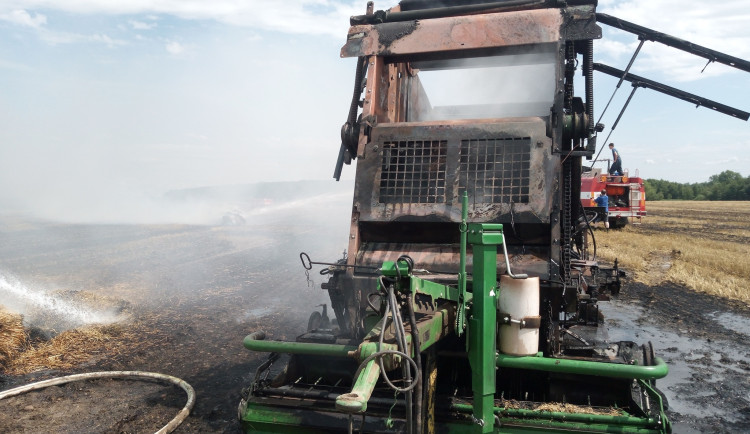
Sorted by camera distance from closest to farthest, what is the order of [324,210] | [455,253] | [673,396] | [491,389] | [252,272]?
[491,389] < [455,253] < [673,396] < [252,272] < [324,210]

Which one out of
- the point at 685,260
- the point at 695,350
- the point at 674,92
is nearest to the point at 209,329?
the point at 695,350

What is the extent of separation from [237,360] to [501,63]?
442cm

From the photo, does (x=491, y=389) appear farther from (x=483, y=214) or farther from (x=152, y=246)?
(x=152, y=246)

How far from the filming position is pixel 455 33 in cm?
491

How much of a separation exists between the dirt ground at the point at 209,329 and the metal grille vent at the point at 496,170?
2.49 metres

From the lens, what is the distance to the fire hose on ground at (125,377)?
14.9ft

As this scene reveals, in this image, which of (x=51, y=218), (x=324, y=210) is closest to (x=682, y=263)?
(x=324, y=210)

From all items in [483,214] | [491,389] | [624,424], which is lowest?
[624,424]

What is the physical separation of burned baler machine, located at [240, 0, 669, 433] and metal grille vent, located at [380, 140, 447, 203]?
0.01m

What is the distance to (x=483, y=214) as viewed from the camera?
4406 millimetres

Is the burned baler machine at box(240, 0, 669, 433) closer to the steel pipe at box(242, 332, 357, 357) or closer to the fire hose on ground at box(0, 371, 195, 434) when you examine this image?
the steel pipe at box(242, 332, 357, 357)

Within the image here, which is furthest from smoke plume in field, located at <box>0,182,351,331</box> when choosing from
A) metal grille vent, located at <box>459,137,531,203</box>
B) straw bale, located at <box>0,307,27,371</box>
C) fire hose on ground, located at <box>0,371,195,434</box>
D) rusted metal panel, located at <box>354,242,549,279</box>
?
metal grille vent, located at <box>459,137,531,203</box>

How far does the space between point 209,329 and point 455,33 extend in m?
5.21

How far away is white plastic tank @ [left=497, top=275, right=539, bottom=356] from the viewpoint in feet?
9.87
